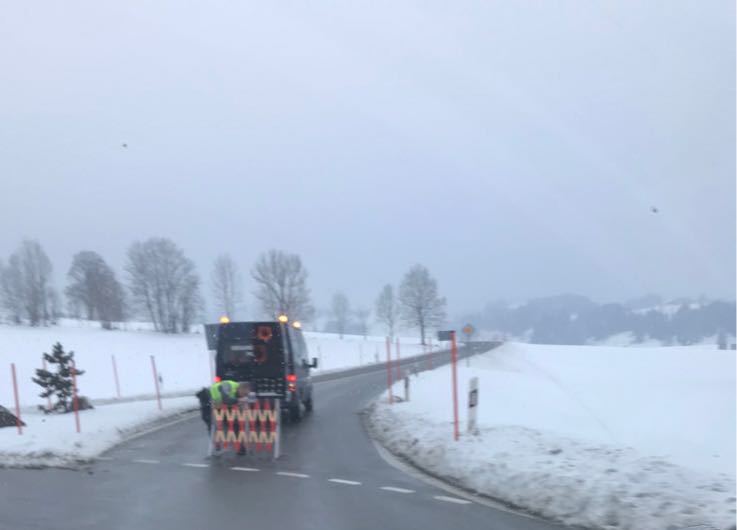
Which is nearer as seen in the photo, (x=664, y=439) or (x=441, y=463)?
(x=441, y=463)

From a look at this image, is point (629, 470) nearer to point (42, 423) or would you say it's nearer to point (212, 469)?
point (212, 469)

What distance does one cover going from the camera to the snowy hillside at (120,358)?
4062 cm

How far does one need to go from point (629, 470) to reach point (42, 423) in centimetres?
1441

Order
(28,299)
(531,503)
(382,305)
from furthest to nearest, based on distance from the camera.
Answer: (382,305) → (28,299) → (531,503)

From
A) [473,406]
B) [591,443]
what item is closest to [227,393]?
[473,406]

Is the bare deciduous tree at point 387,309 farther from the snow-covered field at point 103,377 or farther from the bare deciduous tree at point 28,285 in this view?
the bare deciduous tree at point 28,285

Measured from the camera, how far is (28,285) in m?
93.1

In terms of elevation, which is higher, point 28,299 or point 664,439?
point 28,299

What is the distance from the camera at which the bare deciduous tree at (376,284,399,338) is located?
347 feet

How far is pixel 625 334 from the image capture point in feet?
138

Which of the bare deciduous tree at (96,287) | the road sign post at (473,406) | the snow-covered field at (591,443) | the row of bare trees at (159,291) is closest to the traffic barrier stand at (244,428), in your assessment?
the snow-covered field at (591,443)

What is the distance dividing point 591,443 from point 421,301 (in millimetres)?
72112

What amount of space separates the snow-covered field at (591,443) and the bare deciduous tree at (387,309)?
6242 cm

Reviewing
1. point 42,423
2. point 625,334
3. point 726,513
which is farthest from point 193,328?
point 726,513
